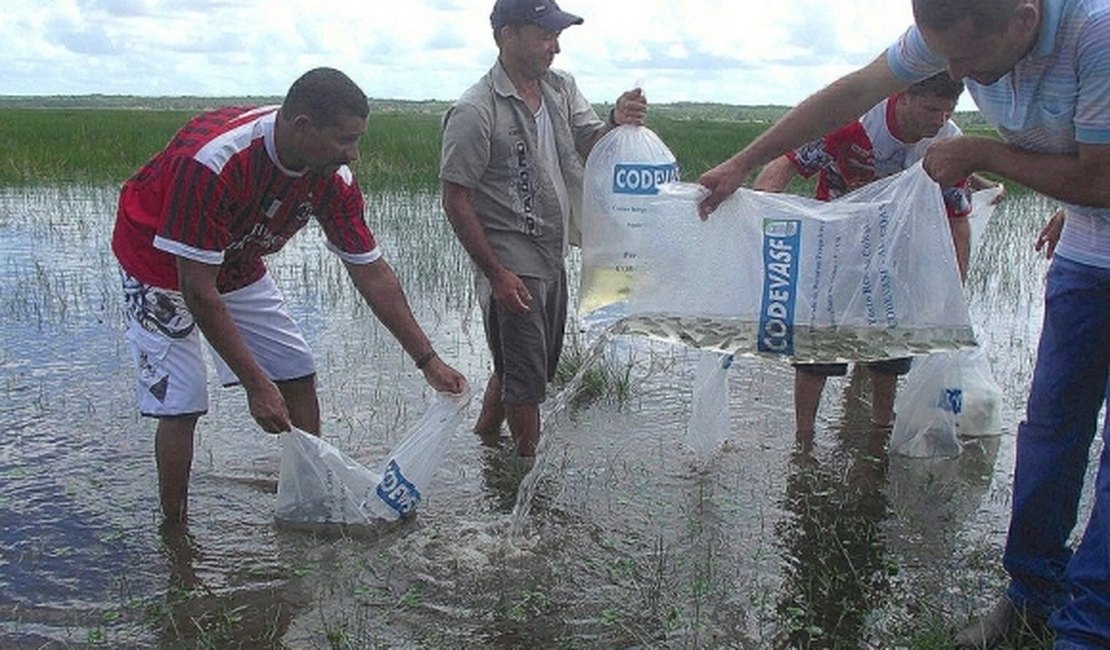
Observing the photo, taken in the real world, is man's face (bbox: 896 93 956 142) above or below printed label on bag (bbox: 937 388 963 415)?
above

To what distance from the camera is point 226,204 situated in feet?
10.5

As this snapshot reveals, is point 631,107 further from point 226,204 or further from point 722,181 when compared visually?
point 226,204

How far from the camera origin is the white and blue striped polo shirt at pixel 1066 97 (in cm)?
215

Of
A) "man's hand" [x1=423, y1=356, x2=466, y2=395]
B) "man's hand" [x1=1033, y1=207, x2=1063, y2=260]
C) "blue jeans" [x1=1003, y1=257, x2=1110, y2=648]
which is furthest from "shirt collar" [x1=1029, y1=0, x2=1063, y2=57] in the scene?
"man's hand" [x1=423, y1=356, x2=466, y2=395]

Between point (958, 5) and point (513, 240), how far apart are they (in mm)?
2105

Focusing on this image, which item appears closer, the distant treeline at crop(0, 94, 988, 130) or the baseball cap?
the baseball cap

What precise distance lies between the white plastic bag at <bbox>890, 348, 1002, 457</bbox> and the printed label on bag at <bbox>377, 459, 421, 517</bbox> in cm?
201

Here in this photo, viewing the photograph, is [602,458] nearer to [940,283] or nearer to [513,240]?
[513,240]

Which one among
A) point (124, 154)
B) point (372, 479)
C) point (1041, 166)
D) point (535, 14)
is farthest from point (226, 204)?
point (124, 154)

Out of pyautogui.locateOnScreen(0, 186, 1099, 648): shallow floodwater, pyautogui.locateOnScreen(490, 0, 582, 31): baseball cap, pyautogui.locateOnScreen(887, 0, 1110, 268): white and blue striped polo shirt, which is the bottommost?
pyautogui.locateOnScreen(0, 186, 1099, 648): shallow floodwater

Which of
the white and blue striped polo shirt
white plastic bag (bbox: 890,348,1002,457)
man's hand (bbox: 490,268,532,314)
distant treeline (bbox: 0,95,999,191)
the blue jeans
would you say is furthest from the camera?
distant treeline (bbox: 0,95,999,191)

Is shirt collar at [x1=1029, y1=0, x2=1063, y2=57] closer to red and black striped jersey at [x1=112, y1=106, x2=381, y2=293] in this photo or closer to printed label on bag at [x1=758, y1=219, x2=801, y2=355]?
printed label on bag at [x1=758, y1=219, x2=801, y2=355]

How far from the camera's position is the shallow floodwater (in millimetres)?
3057

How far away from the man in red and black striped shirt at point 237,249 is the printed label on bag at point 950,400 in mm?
1955
